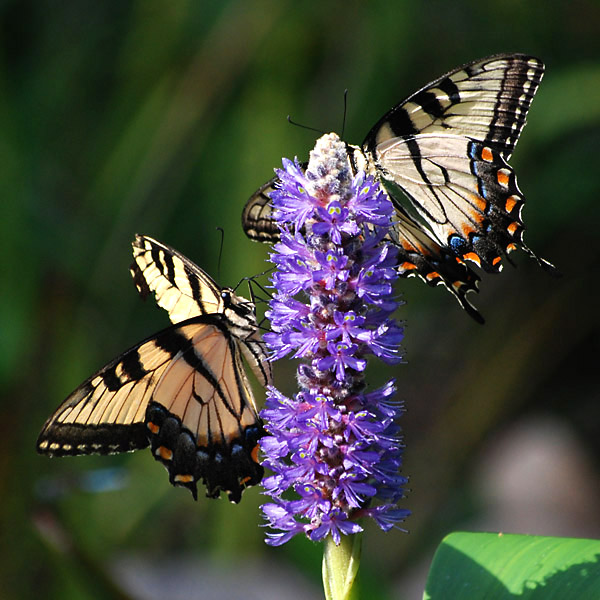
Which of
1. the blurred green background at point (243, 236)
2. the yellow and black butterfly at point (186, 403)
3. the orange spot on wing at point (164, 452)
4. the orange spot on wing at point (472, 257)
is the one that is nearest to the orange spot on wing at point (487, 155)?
the orange spot on wing at point (472, 257)

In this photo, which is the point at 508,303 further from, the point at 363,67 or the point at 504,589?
the point at 504,589

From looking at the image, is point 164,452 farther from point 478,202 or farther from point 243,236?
point 243,236

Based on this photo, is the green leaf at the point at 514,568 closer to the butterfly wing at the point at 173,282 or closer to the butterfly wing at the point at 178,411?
the butterfly wing at the point at 178,411

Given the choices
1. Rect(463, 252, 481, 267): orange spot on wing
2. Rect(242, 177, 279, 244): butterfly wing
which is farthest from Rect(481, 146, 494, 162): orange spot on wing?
Rect(242, 177, 279, 244): butterfly wing

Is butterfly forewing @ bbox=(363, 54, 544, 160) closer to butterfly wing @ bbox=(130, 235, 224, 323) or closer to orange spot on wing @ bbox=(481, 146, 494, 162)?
orange spot on wing @ bbox=(481, 146, 494, 162)

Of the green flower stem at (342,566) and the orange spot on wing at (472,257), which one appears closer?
the green flower stem at (342,566)

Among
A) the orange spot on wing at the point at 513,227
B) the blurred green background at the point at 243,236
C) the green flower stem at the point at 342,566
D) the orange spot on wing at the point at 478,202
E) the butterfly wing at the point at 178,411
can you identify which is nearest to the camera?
the green flower stem at the point at 342,566
